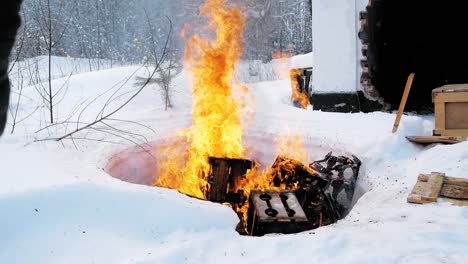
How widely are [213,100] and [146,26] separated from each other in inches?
1474

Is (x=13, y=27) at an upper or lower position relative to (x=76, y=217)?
upper

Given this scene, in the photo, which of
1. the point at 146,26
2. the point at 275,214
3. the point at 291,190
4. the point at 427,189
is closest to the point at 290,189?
the point at 291,190

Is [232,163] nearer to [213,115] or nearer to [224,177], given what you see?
[224,177]

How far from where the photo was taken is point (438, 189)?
4668mm

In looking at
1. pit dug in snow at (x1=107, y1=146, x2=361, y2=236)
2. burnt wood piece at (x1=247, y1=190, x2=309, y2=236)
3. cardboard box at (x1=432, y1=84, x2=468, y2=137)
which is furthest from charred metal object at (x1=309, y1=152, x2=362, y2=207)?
cardboard box at (x1=432, y1=84, x2=468, y2=137)

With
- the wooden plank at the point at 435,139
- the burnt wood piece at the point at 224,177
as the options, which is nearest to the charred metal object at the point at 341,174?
the wooden plank at the point at 435,139

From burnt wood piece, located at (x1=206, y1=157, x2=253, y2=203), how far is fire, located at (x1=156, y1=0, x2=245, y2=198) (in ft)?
1.63

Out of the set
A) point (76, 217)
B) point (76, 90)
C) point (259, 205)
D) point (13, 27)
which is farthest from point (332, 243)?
point (76, 90)

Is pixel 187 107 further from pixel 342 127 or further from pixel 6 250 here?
pixel 6 250

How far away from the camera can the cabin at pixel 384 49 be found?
30.5ft

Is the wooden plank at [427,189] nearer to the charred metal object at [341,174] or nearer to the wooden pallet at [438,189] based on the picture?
the wooden pallet at [438,189]

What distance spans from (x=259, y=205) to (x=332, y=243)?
1.88 m

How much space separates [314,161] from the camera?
715cm

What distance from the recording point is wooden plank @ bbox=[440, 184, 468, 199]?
14.9 ft
